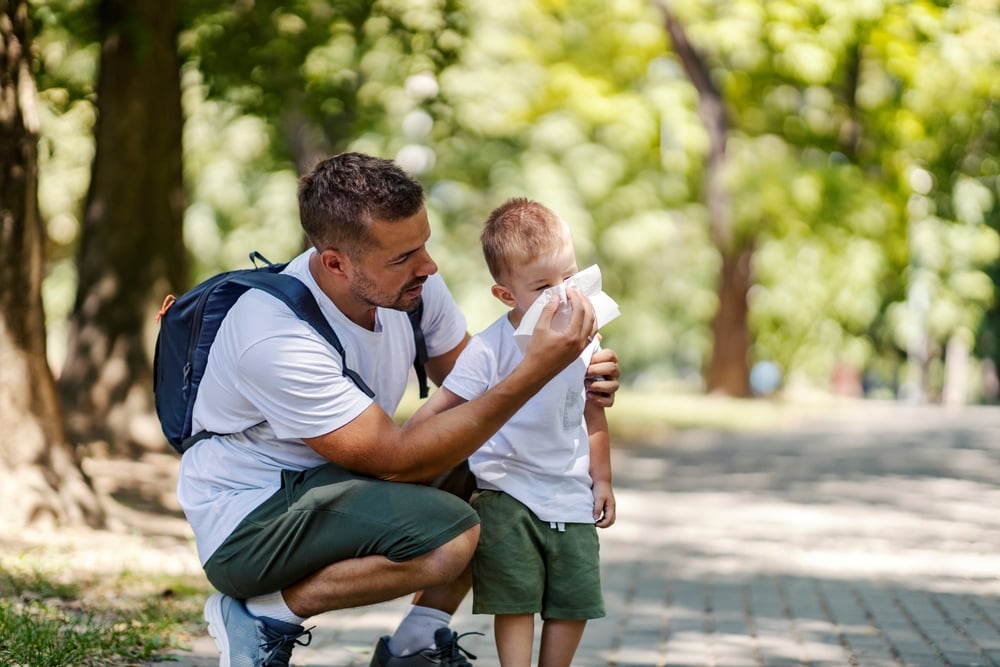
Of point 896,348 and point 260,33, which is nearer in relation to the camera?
point 260,33

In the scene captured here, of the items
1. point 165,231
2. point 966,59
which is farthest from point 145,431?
point 966,59

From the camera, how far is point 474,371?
4113 millimetres

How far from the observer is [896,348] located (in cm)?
4459

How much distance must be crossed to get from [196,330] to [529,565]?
1169 mm

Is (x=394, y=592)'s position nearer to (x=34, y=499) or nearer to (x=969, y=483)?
(x=34, y=499)

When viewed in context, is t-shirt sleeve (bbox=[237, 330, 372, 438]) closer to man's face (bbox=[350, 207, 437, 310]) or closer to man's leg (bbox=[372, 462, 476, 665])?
man's face (bbox=[350, 207, 437, 310])

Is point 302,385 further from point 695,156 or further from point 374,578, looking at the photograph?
point 695,156

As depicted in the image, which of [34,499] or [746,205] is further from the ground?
[746,205]

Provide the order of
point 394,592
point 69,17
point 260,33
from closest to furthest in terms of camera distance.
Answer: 1. point 394,592
2. point 69,17
3. point 260,33

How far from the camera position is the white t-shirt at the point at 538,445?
4.18m

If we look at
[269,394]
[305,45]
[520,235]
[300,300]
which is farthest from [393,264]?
[305,45]

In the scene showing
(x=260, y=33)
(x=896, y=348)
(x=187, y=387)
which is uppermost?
(x=260, y=33)

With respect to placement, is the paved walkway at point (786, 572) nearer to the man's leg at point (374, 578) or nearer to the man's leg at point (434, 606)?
the man's leg at point (434, 606)

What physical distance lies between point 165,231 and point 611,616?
20.0 feet
